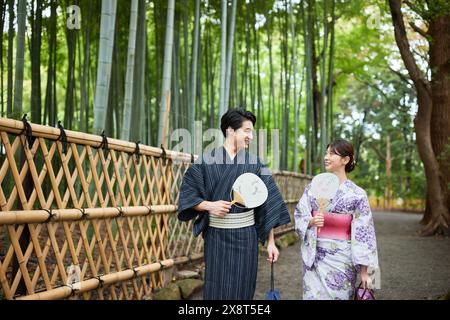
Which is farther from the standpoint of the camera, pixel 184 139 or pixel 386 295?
pixel 184 139

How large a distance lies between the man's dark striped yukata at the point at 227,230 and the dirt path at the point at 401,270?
82.2 inches

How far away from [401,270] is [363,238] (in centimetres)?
331

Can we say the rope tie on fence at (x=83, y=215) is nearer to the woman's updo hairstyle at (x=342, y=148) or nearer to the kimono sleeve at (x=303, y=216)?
the kimono sleeve at (x=303, y=216)

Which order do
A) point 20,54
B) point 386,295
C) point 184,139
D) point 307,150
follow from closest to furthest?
point 20,54 < point 386,295 < point 184,139 < point 307,150

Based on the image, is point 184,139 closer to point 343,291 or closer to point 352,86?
point 343,291

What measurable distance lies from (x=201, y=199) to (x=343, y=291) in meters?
0.94

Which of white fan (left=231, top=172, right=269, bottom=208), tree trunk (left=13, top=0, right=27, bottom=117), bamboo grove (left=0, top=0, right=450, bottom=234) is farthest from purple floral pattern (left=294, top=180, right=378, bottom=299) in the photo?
tree trunk (left=13, top=0, right=27, bottom=117)

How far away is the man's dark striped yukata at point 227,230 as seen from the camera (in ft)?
8.57

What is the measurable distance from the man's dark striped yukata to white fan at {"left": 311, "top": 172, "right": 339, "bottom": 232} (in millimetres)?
230

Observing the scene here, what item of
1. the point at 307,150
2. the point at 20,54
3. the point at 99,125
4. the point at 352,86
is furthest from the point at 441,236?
the point at 352,86

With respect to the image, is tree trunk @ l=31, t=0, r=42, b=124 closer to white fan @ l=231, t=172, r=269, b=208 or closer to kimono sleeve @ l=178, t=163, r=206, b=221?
kimono sleeve @ l=178, t=163, r=206, b=221

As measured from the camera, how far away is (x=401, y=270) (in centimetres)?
576

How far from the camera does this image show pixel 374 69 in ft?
46.1
